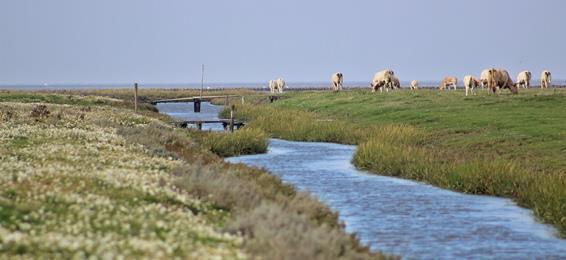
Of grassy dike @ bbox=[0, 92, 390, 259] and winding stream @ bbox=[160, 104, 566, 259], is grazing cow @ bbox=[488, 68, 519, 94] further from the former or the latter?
grassy dike @ bbox=[0, 92, 390, 259]

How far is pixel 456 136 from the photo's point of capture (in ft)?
161

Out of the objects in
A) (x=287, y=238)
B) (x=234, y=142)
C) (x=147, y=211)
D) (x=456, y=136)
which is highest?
(x=287, y=238)

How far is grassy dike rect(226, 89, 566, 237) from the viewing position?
108ft

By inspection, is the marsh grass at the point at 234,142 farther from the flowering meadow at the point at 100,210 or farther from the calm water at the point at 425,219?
the flowering meadow at the point at 100,210

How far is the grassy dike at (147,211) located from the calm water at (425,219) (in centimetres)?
333

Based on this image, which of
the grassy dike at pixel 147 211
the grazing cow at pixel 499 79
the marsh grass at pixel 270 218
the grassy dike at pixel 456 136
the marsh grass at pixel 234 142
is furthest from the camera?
the grazing cow at pixel 499 79

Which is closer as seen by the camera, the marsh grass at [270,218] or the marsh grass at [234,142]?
the marsh grass at [270,218]

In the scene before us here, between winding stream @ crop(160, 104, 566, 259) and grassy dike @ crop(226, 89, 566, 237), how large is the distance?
824 mm

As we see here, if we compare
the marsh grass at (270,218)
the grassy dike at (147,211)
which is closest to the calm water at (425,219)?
the marsh grass at (270,218)

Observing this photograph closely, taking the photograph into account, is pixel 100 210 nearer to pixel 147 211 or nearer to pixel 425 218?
pixel 147 211

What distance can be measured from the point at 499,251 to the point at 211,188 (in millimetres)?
8009

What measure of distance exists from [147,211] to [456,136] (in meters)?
34.1

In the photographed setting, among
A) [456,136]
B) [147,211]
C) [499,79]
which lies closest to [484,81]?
[499,79]

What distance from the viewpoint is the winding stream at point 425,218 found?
22953 mm
